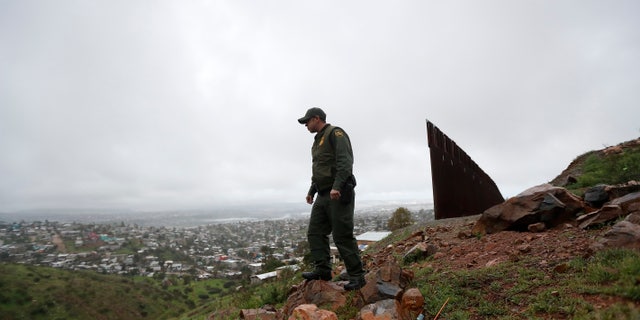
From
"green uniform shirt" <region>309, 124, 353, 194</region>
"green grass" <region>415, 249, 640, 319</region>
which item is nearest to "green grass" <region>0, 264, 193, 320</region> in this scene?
"green uniform shirt" <region>309, 124, 353, 194</region>

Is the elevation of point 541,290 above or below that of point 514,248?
below

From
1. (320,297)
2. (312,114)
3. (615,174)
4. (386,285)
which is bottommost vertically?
(320,297)

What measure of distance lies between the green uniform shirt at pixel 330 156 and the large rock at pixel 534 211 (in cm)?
308

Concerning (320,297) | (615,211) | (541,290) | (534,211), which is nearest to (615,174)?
(534,211)

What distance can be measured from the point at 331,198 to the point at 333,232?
1.55ft

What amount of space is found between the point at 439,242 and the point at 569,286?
2884mm

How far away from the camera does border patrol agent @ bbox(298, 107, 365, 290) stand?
137 inches

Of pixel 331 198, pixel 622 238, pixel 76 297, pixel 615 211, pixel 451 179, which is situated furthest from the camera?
pixel 76 297

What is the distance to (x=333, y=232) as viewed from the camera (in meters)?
3.59

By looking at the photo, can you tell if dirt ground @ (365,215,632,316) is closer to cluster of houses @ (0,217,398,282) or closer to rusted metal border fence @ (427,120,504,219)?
rusted metal border fence @ (427,120,504,219)

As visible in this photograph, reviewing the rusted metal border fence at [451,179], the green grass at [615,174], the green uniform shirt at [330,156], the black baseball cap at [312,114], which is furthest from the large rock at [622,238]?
the green grass at [615,174]

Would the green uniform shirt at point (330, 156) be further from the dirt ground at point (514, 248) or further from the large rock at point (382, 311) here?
the dirt ground at point (514, 248)

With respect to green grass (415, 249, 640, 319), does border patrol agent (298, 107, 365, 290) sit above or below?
above

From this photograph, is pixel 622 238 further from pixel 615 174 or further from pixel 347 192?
pixel 615 174
